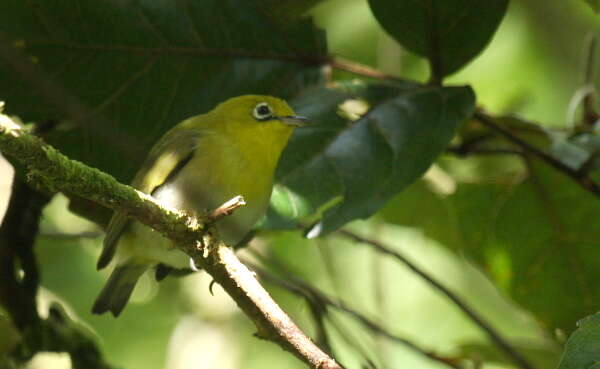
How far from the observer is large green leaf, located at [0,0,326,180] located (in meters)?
3.10

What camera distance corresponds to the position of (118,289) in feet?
11.8

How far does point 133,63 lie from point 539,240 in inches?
62.2

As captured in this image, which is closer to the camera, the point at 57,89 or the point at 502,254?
the point at 57,89

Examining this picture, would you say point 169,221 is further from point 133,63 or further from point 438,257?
point 438,257

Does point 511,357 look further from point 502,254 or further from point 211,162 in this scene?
point 211,162

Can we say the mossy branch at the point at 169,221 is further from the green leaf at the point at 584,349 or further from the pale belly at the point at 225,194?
the pale belly at the point at 225,194

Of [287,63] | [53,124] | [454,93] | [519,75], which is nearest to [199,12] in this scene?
[287,63]

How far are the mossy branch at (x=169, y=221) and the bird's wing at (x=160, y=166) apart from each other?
0.99 meters

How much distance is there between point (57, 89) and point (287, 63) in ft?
2.75

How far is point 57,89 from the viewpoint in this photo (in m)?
3.06

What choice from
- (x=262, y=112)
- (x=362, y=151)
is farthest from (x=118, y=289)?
(x=362, y=151)

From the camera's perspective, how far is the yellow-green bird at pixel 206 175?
311 centimetres

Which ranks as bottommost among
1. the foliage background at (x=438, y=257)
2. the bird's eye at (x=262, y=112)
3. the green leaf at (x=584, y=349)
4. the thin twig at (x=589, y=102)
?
the foliage background at (x=438, y=257)

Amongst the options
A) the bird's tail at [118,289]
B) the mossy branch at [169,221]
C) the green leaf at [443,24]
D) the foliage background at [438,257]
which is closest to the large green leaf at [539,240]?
the foliage background at [438,257]
